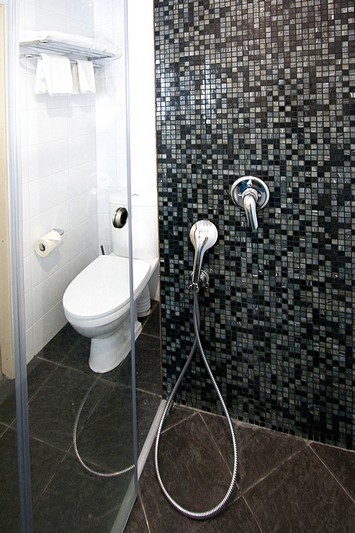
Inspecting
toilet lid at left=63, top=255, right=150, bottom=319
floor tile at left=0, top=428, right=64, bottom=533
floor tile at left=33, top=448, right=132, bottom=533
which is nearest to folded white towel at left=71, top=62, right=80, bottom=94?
toilet lid at left=63, top=255, right=150, bottom=319

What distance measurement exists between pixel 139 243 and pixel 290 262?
2.81 feet

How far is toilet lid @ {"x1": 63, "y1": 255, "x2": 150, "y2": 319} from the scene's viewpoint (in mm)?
1019

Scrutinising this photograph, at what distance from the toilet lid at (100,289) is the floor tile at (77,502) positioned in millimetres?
424

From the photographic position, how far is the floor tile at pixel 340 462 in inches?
55.0

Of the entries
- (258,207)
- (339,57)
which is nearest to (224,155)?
(258,207)

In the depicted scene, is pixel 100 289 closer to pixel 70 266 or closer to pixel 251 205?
pixel 70 266

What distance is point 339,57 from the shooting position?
4.21 feet

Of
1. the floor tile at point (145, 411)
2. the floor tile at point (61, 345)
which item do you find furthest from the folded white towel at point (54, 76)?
the floor tile at point (145, 411)

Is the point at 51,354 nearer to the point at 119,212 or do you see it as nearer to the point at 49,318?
the point at 49,318

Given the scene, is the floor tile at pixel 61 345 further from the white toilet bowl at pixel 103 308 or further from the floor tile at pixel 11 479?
the floor tile at pixel 11 479

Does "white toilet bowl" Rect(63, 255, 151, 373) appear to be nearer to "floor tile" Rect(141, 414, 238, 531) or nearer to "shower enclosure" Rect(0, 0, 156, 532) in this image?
"shower enclosure" Rect(0, 0, 156, 532)

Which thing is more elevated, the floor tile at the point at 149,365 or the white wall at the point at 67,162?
the white wall at the point at 67,162

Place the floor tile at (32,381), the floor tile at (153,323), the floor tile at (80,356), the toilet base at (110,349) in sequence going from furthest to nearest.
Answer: the floor tile at (153,323) → the toilet base at (110,349) → the floor tile at (80,356) → the floor tile at (32,381)

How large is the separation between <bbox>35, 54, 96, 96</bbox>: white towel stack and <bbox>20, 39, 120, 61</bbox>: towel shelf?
2cm
